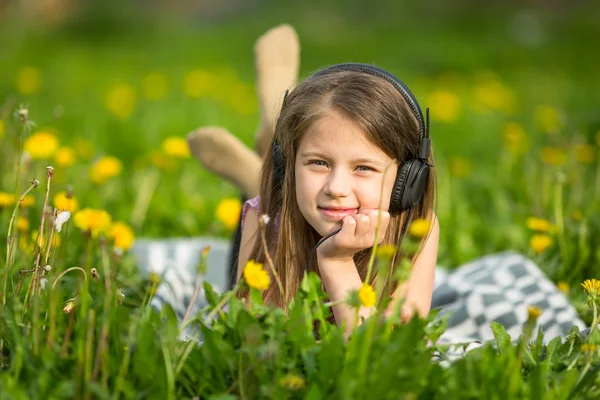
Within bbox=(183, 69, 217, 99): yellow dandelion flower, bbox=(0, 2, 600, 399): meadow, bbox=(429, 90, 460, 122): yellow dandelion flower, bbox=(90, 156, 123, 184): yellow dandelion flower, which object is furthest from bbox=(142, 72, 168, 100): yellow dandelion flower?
bbox=(90, 156, 123, 184): yellow dandelion flower

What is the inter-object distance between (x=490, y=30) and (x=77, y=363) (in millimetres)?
7301

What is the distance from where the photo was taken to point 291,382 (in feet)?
3.67

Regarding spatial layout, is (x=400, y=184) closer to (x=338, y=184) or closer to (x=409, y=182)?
(x=409, y=182)

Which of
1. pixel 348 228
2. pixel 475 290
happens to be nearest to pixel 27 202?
pixel 348 228

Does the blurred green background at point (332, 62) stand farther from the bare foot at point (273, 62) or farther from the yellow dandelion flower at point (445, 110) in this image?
the bare foot at point (273, 62)

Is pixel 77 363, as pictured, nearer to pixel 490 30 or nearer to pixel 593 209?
pixel 593 209

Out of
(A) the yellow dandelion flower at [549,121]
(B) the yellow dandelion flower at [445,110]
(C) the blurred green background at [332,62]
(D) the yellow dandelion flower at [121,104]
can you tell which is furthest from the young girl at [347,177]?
(B) the yellow dandelion flower at [445,110]

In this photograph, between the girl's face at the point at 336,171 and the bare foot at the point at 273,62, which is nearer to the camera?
the girl's face at the point at 336,171

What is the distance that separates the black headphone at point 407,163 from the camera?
1569 mm

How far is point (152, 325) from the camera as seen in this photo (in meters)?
1.28

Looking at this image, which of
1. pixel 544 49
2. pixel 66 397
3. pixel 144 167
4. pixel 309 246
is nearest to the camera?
pixel 66 397

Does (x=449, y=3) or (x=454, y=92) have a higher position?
(x=449, y=3)

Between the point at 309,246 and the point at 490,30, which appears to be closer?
the point at 309,246

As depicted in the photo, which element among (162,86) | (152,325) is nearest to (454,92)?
(162,86)
